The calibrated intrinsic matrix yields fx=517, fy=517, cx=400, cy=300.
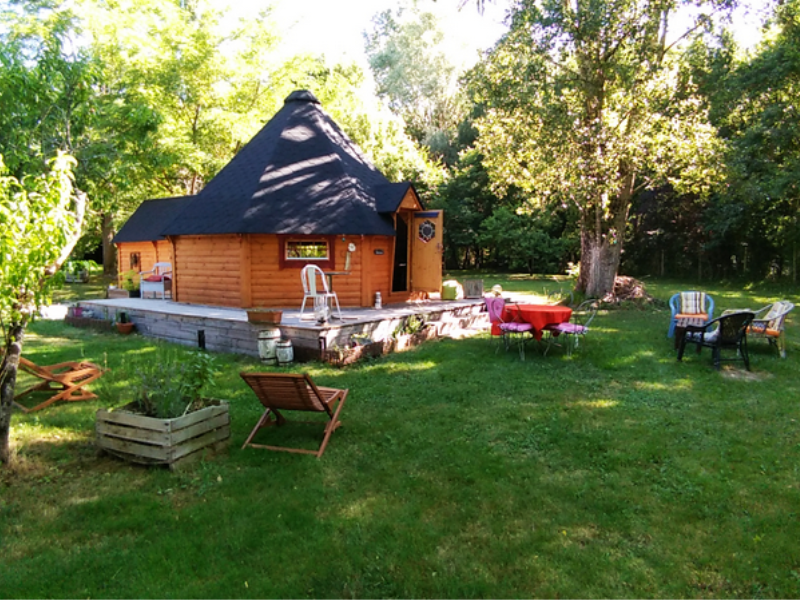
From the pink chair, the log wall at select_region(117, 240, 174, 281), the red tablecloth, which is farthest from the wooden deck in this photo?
the log wall at select_region(117, 240, 174, 281)

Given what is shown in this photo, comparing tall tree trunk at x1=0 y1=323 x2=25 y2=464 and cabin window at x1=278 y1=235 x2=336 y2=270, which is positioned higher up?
cabin window at x1=278 y1=235 x2=336 y2=270

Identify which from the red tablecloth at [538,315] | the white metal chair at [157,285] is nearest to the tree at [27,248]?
the red tablecloth at [538,315]

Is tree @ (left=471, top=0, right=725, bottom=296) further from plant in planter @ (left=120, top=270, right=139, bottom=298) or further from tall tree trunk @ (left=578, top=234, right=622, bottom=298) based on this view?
plant in planter @ (left=120, top=270, right=139, bottom=298)

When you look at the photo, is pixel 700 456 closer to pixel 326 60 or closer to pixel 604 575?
pixel 604 575

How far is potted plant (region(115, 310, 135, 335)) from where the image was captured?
11.4m

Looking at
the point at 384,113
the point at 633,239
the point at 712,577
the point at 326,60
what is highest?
the point at 326,60

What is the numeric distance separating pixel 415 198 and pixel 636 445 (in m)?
9.56

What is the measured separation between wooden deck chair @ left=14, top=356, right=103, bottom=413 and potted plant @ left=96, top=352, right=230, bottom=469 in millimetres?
1829

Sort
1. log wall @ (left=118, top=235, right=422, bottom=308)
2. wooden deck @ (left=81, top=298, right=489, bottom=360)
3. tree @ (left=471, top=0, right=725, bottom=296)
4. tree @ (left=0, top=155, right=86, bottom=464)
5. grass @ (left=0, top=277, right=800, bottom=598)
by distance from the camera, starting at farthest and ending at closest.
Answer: tree @ (left=471, top=0, right=725, bottom=296), log wall @ (left=118, top=235, right=422, bottom=308), wooden deck @ (left=81, top=298, right=489, bottom=360), tree @ (left=0, top=155, right=86, bottom=464), grass @ (left=0, top=277, right=800, bottom=598)

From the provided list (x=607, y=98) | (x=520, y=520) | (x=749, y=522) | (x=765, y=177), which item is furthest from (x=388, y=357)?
(x=765, y=177)

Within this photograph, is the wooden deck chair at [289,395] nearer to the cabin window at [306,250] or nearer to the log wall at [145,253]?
the cabin window at [306,250]

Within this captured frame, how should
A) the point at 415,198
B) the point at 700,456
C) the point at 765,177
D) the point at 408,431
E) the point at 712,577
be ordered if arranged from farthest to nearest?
the point at 765,177, the point at 415,198, the point at 408,431, the point at 700,456, the point at 712,577

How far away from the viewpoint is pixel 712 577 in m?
3.03

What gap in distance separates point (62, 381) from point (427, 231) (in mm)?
9234
